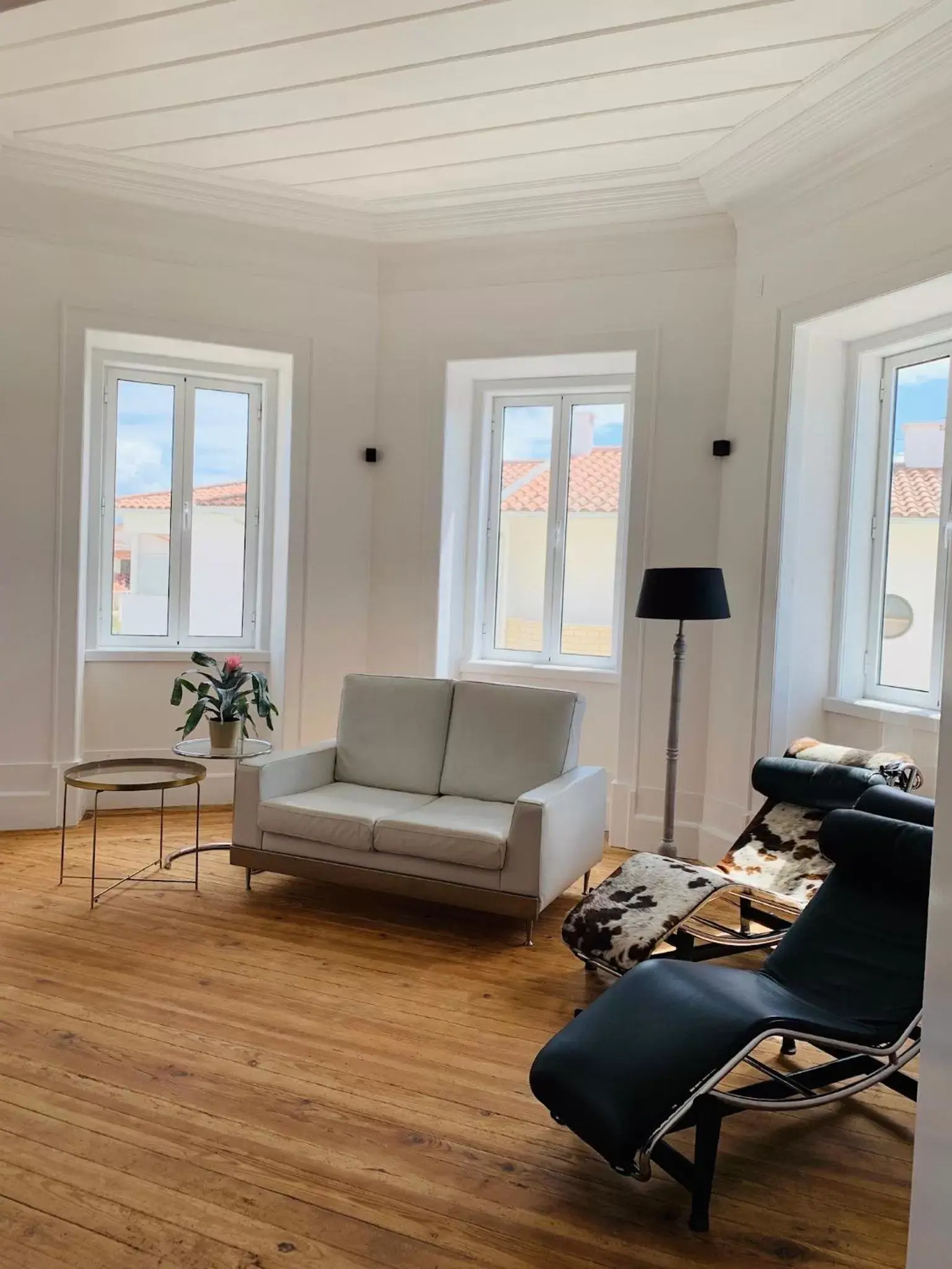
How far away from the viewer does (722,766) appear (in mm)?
5277

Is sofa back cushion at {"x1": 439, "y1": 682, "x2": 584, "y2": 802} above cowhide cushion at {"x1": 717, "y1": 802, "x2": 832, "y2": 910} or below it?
above

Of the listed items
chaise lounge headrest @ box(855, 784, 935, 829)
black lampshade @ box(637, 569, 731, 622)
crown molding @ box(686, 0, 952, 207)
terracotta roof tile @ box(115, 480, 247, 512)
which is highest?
crown molding @ box(686, 0, 952, 207)

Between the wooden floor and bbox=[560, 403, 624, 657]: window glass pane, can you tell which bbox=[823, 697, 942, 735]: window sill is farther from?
the wooden floor

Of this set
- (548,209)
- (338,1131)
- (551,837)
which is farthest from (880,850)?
(548,209)

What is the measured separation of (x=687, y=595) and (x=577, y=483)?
6.23 feet

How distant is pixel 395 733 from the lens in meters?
4.95

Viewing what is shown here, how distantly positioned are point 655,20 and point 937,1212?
382 cm

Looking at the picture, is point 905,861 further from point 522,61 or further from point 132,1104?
point 522,61

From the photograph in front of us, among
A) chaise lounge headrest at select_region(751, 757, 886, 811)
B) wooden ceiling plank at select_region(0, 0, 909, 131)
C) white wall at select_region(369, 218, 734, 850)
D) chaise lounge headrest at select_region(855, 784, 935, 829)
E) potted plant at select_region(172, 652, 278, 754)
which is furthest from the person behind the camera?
white wall at select_region(369, 218, 734, 850)

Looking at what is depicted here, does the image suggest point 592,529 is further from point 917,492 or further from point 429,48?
point 429,48

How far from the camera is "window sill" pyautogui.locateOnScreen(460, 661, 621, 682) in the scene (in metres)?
6.09

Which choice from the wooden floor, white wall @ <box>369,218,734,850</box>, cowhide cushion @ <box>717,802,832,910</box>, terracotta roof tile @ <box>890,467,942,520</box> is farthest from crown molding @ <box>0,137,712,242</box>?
the wooden floor

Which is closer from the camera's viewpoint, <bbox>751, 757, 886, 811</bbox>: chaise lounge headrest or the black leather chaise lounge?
the black leather chaise lounge

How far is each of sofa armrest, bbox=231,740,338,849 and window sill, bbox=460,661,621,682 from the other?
186 cm
